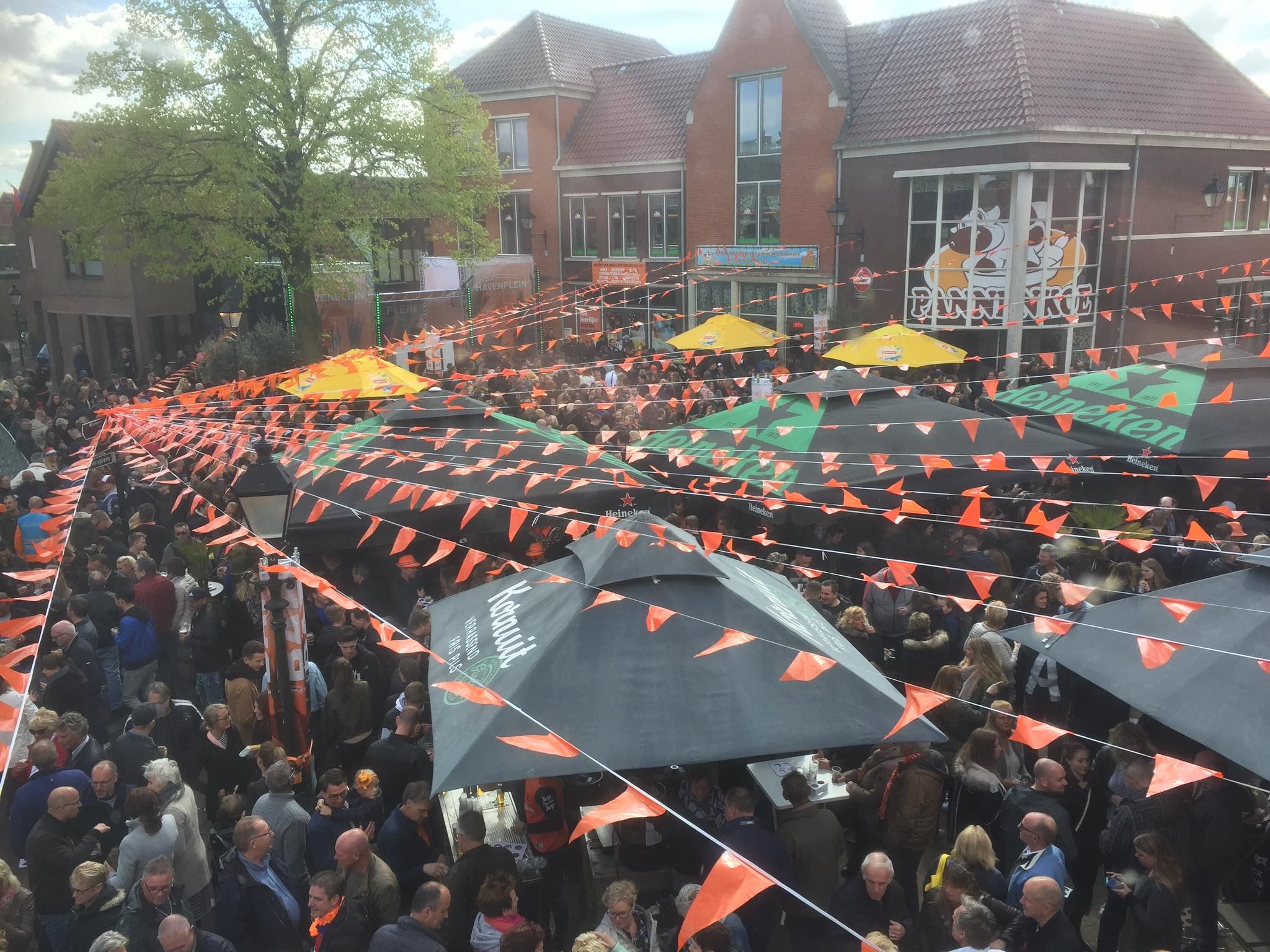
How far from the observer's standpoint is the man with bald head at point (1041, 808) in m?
5.55

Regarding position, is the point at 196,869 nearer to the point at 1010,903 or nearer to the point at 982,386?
the point at 1010,903

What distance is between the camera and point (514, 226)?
3559 cm

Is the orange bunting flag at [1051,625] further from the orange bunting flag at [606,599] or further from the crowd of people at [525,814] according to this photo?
the orange bunting flag at [606,599]

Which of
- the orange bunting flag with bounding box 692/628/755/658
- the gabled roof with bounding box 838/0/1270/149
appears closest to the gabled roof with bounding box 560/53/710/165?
the gabled roof with bounding box 838/0/1270/149

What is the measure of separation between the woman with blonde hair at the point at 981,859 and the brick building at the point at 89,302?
93.1 feet

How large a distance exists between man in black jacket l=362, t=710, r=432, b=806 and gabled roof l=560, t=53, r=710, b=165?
2625 cm

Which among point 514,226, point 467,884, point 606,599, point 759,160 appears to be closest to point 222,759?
point 467,884

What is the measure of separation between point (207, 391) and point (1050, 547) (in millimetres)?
12588

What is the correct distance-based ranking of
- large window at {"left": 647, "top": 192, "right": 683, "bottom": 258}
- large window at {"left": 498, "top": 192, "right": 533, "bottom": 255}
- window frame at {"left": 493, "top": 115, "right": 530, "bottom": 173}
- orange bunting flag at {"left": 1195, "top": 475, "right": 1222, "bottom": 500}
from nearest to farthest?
orange bunting flag at {"left": 1195, "top": 475, "right": 1222, "bottom": 500} → large window at {"left": 647, "top": 192, "right": 683, "bottom": 258} → window frame at {"left": 493, "top": 115, "right": 530, "bottom": 173} → large window at {"left": 498, "top": 192, "right": 533, "bottom": 255}

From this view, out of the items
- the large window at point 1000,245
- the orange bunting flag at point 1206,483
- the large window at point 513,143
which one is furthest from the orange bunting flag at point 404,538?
the large window at point 513,143

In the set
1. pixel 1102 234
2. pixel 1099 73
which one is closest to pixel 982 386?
pixel 1102 234

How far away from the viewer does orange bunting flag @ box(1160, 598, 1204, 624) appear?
6.11m

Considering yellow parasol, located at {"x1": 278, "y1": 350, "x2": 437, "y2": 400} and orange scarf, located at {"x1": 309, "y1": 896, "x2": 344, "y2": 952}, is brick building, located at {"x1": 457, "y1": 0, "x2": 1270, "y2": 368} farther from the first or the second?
orange scarf, located at {"x1": 309, "y1": 896, "x2": 344, "y2": 952}

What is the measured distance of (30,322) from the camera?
124 ft
